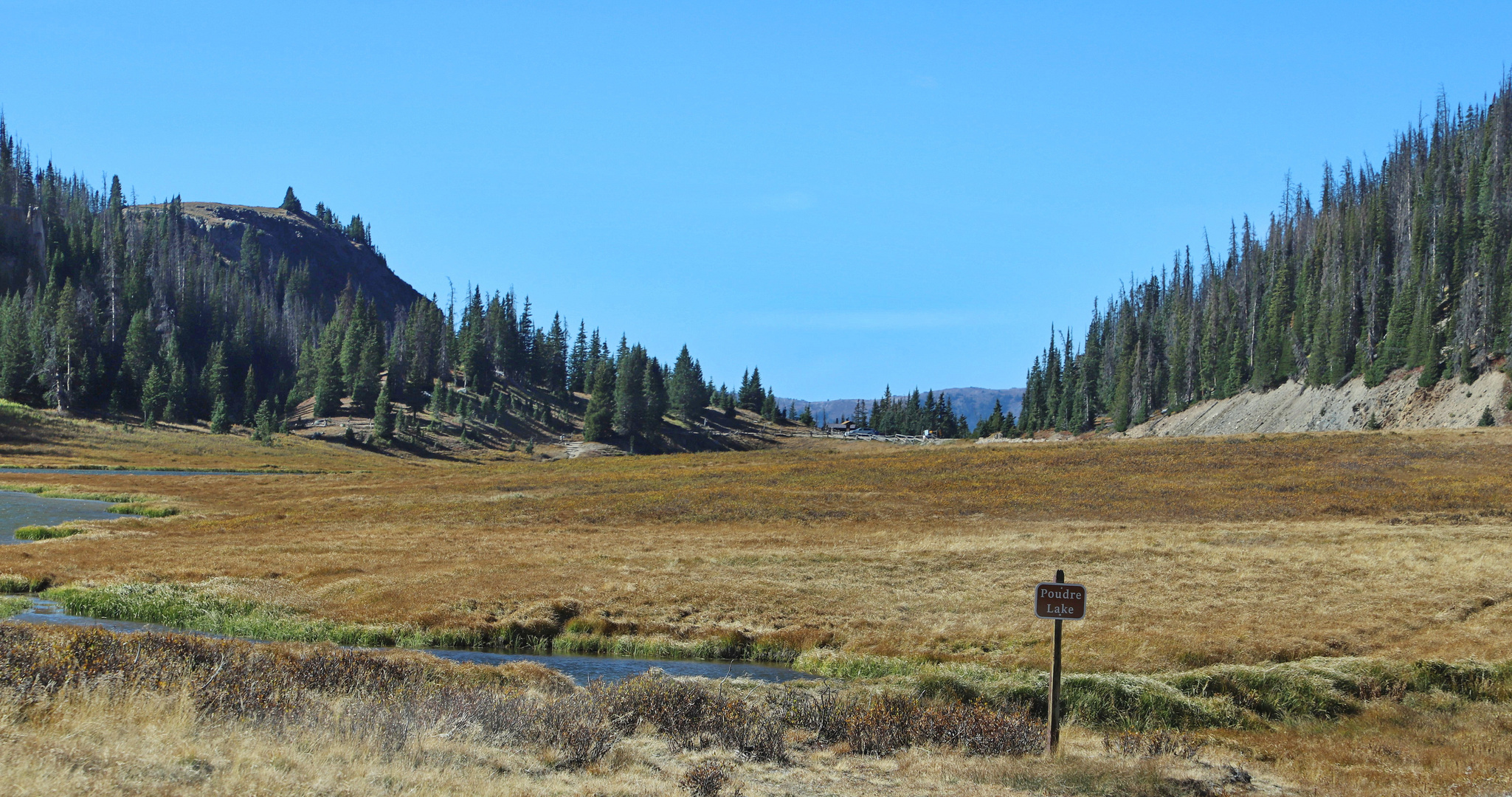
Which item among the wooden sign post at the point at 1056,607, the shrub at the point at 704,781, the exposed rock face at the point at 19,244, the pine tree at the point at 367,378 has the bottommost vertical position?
the shrub at the point at 704,781

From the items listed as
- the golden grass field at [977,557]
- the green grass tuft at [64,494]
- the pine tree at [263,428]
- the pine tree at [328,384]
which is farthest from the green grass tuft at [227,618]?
the pine tree at [328,384]

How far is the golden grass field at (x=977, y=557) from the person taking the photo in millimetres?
23219

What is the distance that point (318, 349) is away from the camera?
178125mm

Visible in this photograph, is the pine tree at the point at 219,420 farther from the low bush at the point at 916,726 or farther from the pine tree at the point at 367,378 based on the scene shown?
the low bush at the point at 916,726

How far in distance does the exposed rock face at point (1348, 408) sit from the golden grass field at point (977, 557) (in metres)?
33.0

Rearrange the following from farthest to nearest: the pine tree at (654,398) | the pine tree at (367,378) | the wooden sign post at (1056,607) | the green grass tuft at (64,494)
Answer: the pine tree at (654,398)
the pine tree at (367,378)
the green grass tuft at (64,494)
the wooden sign post at (1056,607)

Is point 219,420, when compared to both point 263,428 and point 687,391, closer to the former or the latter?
point 263,428

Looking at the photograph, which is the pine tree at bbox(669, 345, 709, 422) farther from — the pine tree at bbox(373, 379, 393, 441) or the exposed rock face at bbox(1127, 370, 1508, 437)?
the exposed rock face at bbox(1127, 370, 1508, 437)

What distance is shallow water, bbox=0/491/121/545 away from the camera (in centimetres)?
5066

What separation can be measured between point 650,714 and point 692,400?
180038 millimetres

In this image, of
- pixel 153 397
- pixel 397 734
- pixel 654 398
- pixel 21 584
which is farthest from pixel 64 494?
pixel 654 398

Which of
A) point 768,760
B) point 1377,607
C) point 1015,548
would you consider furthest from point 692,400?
point 768,760

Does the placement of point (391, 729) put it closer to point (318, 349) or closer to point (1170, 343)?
point (318, 349)

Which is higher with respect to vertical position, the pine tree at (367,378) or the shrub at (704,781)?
the pine tree at (367,378)
